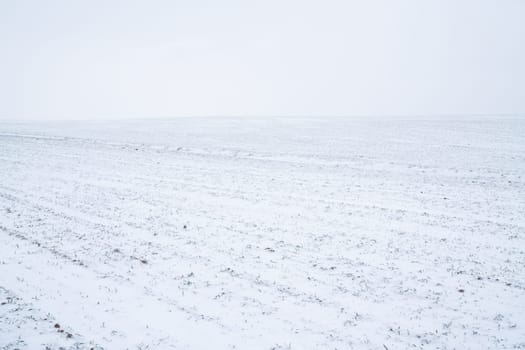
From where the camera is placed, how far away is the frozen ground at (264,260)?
5.32m

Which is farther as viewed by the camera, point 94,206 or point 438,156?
point 438,156

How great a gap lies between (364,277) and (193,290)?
282cm

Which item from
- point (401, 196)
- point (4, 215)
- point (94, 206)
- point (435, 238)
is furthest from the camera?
point (401, 196)

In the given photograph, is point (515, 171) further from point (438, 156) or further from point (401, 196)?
point (401, 196)

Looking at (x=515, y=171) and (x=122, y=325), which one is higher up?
(x=515, y=171)

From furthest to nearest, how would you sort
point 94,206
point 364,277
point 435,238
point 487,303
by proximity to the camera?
1. point 94,206
2. point 435,238
3. point 364,277
4. point 487,303

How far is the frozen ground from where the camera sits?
17.5 ft

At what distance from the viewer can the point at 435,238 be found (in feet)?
27.7

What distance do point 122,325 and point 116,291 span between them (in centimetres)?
100

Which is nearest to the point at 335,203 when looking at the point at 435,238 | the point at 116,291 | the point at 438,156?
the point at 435,238

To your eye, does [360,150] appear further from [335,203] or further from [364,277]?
[364,277]

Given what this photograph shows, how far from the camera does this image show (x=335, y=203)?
11250mm

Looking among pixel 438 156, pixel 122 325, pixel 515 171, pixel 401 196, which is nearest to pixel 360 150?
pixel 438 156

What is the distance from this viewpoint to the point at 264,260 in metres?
7.48
